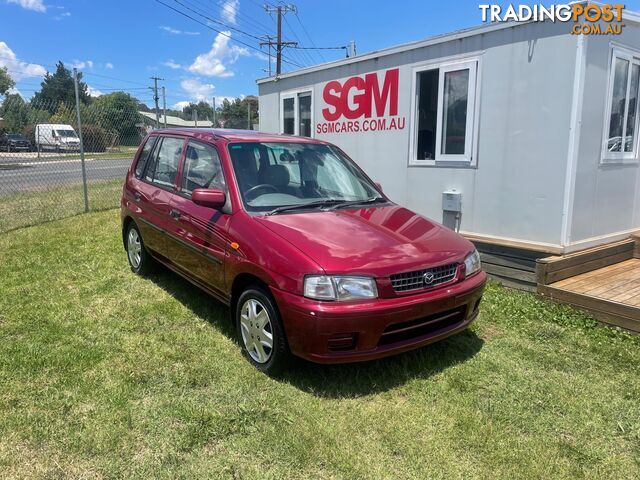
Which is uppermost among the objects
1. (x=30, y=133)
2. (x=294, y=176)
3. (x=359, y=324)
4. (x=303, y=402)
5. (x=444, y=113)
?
(x=444, y=113)

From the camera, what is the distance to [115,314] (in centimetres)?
477

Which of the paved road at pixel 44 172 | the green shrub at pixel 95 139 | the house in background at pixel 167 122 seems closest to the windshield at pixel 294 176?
the house in background at pixel 167 122

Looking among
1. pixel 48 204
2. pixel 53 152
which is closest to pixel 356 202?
pixel 48 204

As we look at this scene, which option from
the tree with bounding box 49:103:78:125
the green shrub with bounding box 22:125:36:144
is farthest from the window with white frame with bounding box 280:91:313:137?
the green shrub with bounding box 22:125:36:144

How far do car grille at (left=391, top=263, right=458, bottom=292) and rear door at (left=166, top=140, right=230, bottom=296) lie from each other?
142 cm

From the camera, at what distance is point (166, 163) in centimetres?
524

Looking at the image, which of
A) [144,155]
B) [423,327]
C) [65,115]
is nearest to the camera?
[423,327]

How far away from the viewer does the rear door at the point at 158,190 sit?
16.3 feet

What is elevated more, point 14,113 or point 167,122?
point 167,122

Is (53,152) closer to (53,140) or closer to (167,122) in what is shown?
(53,140)

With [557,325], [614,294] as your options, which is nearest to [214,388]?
[557,325]

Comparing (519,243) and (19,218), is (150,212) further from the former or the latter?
(19,218)

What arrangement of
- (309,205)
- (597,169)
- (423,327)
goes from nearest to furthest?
(423,327) → (309,205) → (597,169)

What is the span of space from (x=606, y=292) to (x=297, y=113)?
6.05m
